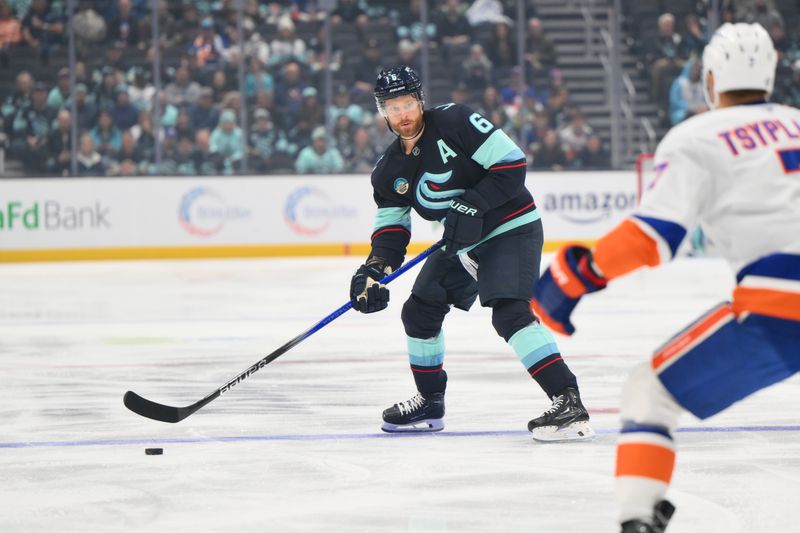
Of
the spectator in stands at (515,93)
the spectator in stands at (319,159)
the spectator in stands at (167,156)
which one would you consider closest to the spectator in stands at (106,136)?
the spectator in stands at (167,156)

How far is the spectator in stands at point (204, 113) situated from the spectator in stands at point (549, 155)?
3047mm

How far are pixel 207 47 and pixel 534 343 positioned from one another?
924cm

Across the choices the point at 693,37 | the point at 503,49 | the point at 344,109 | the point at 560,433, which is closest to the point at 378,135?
the point at 344,109

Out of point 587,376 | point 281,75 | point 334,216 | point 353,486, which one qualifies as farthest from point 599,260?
point 281,75

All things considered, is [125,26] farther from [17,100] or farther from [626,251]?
[626,251]

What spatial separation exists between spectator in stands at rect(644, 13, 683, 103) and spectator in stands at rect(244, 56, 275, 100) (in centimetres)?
387

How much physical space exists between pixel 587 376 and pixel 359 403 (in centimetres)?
106

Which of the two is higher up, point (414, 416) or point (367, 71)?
point (367, 71)

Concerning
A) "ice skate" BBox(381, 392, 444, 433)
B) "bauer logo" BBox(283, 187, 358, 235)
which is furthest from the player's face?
"bauer logo" BBox(283, 187, 358, 235)

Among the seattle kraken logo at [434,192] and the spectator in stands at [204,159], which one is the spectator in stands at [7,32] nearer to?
the spectator in stands at [204,159]

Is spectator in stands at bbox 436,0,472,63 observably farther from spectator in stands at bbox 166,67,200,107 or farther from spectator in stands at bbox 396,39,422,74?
spectator in stands at bbox 166,67,200,107

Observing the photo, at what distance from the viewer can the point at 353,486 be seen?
10.5ft

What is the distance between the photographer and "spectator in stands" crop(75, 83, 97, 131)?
11.8 m

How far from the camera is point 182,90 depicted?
40.0 feet
